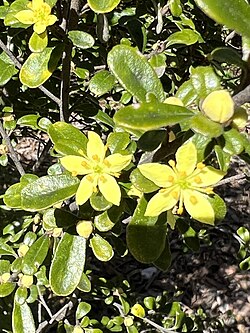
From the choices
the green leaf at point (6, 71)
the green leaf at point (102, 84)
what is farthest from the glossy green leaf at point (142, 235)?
the green leaf at point (6, 71)

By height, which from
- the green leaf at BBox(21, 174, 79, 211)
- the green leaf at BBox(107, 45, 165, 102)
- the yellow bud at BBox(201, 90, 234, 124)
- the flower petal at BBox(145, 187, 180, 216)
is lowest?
the green leaf at BBox(21, 174, 79, 211)

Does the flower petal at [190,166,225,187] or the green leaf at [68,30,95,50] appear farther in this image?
the green leaf at [68,30,95,50]

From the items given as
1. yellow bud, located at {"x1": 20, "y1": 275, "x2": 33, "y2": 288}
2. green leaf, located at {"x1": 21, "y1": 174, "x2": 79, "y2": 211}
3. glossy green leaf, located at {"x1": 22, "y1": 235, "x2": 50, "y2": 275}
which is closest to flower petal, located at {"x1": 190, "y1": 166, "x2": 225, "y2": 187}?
green leaf, located at {"x1": 21, "y1": 174, "x2": 79, "y2": 211}

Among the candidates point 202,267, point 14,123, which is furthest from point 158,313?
point 202,267

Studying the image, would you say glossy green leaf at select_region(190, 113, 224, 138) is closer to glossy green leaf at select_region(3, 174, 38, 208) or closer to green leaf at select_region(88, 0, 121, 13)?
green leaf at select_region(88, 0, 121, 13)

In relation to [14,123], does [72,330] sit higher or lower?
lower

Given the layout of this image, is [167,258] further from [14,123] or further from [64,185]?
[14,123]

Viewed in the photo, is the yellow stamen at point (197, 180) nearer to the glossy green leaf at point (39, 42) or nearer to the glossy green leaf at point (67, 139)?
the glossy green leaf at point (67, 139)
